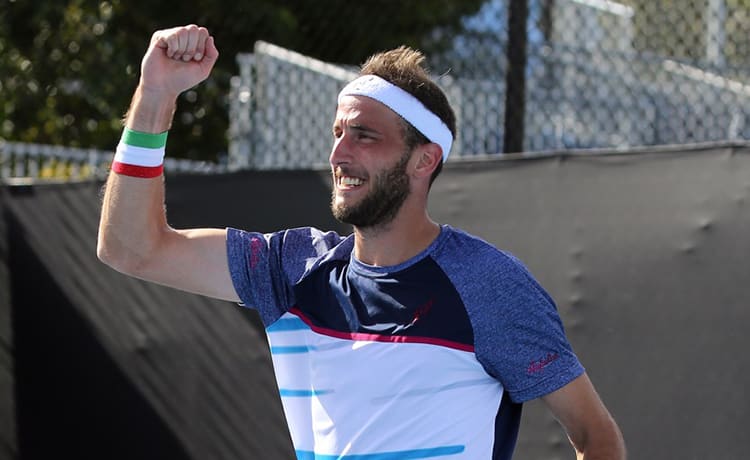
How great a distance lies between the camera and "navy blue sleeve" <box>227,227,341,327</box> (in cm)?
294

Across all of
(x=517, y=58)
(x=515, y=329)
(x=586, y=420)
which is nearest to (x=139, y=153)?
(x=515, y=329)

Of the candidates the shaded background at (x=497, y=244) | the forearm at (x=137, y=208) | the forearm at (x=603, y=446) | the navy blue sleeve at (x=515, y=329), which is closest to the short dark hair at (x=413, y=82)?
the navy blue sleeve at (x=515, y=329)

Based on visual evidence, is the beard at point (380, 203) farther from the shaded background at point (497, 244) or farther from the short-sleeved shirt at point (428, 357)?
the shaded background at point (497, 244)

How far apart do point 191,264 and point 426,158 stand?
61 centimetres

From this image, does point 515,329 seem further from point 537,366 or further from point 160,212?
point 160,212

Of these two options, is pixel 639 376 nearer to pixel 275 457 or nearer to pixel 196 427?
pixel 275 457

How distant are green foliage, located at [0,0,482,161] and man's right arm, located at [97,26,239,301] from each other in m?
5.60

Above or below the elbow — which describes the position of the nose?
above

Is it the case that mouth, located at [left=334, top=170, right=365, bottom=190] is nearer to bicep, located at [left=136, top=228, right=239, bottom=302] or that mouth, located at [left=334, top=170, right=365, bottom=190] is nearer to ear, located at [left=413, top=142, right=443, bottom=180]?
ear, located at [left=413, top=142, right=443, bottom=180]

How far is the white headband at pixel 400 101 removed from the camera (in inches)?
113

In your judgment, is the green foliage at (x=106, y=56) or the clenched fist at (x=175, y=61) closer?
the clenched fist at (x=175, y=61)

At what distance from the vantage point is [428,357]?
271 centimetres

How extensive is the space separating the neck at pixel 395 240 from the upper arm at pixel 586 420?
0.45 meters

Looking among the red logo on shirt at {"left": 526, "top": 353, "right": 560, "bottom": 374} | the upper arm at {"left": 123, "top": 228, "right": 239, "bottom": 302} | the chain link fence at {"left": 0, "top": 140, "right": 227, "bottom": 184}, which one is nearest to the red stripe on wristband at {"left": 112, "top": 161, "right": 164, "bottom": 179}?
the upper arm at {"left": 123, "top": 228, "right": 239, "bottom": 302}
